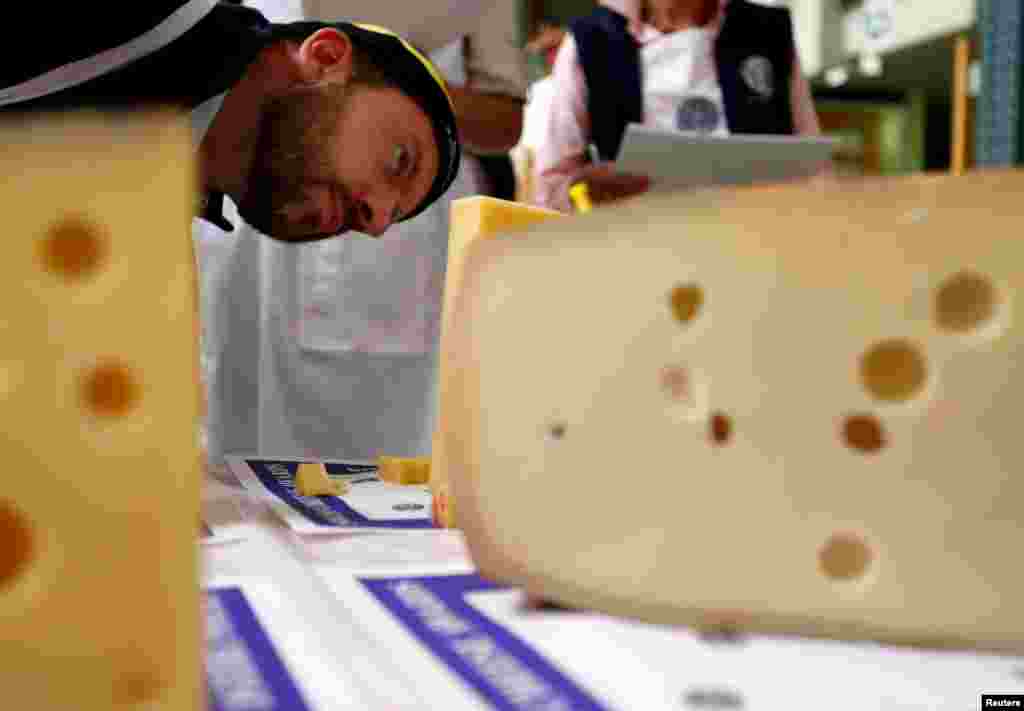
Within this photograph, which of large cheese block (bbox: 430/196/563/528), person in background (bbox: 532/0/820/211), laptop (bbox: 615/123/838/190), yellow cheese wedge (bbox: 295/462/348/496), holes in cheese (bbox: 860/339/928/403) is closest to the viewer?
holes in cheese (bbox: 860/339/928/403)

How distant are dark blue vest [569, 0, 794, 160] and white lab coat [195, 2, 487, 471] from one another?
173 millimetres

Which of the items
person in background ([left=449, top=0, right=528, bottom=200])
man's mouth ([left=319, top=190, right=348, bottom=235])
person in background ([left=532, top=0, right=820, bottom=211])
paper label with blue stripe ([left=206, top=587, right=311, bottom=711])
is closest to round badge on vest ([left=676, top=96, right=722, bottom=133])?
person in background ([left=532, top=0, right=820, bottom=211])

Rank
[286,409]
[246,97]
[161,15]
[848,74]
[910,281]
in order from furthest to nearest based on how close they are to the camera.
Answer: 1. [848,74]
2. [286,409]
3. [246,97]
4. [161,15]
5. [910,281]

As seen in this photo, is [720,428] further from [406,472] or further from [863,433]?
[406,472]

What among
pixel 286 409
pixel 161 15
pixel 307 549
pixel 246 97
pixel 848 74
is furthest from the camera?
pixel 848 74

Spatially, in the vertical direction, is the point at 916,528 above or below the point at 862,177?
below

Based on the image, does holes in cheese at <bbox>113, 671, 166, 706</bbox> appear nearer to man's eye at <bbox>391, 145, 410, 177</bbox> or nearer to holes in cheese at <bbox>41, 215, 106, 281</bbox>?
holes in cheese at <bbox>41, 215, 106, 281</bbox>

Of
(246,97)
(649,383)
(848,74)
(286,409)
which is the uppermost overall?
(848,74)

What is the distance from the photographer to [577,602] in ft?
1.27

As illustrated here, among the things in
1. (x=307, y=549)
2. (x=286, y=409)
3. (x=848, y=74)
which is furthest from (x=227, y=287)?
(x=848, y=74)

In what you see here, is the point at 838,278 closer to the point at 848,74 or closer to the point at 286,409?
the point at 286,409

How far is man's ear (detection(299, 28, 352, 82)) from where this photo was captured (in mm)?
832

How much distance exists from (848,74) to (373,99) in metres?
3.76

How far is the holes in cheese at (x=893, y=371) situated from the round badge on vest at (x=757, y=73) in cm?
80
